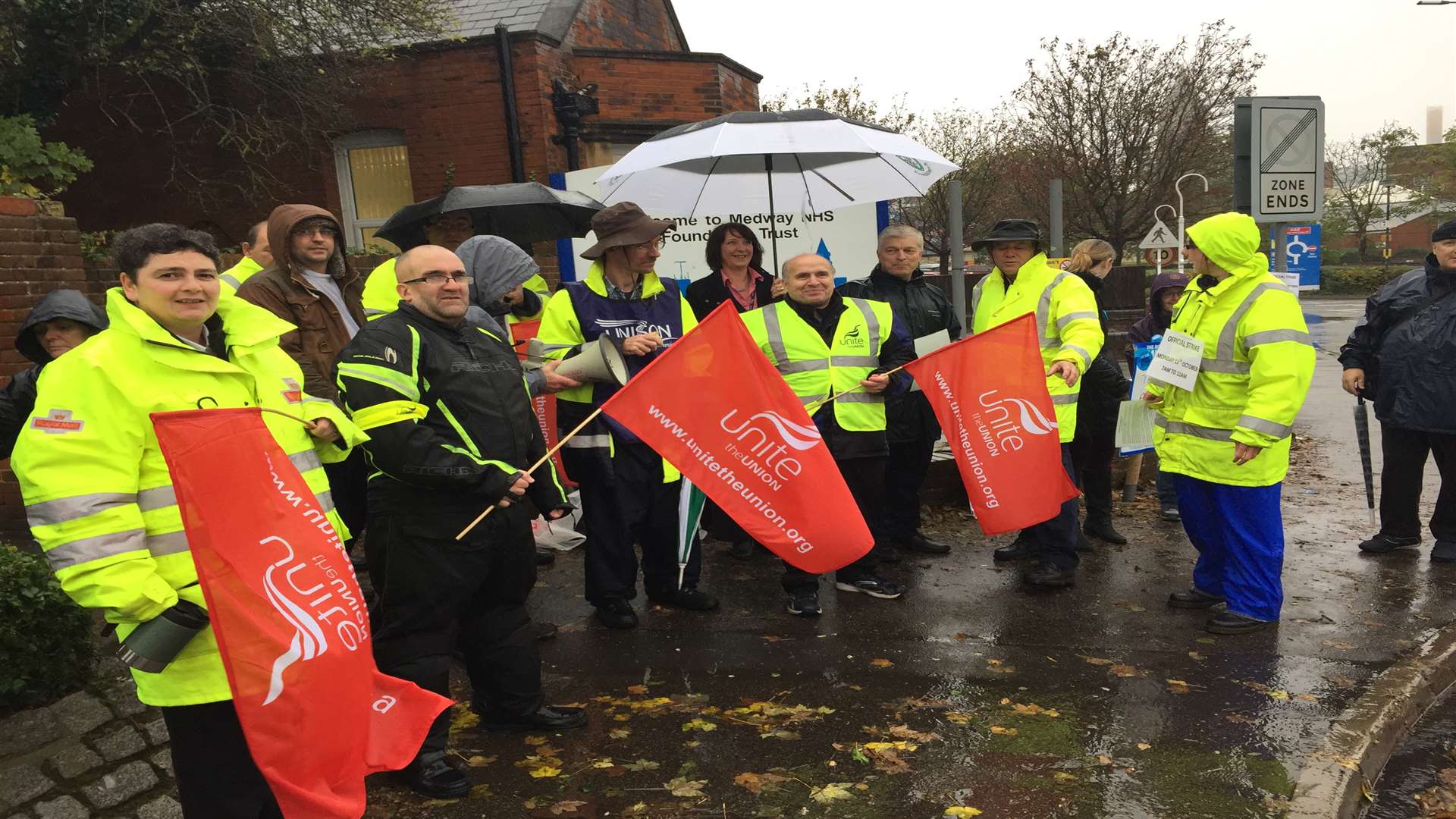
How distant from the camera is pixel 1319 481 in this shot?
802 cm

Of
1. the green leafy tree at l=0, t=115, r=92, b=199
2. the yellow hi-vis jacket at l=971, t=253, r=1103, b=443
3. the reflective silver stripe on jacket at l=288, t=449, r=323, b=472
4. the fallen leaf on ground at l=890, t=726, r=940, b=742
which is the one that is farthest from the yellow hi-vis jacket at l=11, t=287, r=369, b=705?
the green leafy tree at l=0, t=115, r=92, b=199

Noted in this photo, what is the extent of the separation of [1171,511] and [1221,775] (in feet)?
12.4

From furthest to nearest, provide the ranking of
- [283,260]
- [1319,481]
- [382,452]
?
[1319,481], [283,260], [382,452]

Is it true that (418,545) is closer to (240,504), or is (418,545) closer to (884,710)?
(240,504)

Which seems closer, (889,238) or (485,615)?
(485,615)

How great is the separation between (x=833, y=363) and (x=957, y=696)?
176cm

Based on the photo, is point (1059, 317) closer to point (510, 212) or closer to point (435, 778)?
point (510, 212)

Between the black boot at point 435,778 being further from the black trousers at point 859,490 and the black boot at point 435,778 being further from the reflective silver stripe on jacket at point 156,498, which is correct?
the black trousers at point 859,490

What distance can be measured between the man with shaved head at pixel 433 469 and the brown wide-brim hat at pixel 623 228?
132 cm

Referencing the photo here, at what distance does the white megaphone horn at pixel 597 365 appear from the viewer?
4.40 meters

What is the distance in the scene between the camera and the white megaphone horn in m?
4.40

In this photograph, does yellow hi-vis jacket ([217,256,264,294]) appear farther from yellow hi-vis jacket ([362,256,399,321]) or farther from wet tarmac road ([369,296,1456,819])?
wet tarmac road ([369,296,1456,819])

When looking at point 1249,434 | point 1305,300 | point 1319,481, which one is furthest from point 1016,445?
point 1305,300

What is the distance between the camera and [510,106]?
12.5 m
